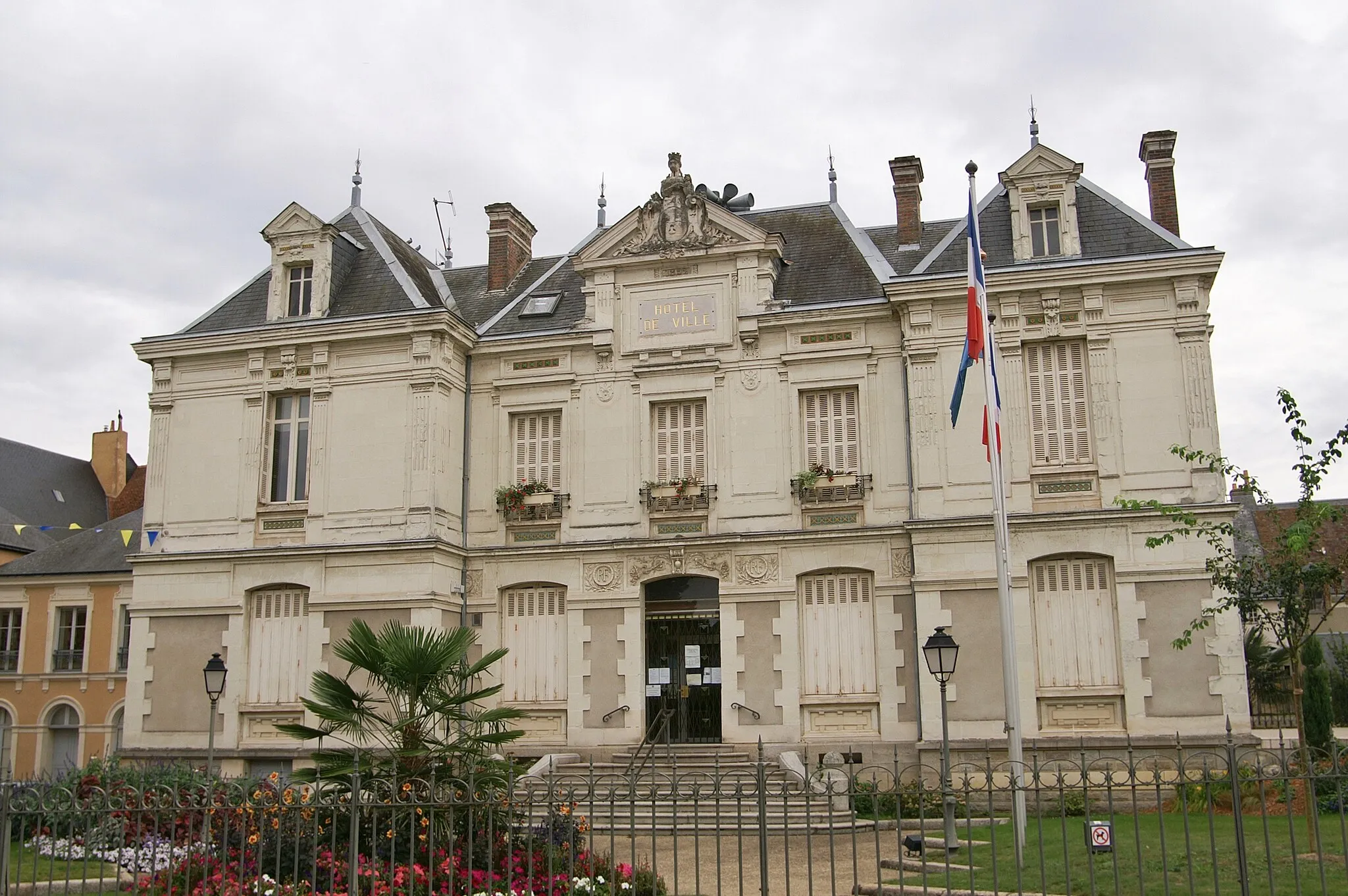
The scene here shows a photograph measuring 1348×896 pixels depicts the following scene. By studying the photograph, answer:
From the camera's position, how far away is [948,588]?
19.2 meters

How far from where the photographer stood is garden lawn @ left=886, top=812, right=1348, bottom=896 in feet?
34.7

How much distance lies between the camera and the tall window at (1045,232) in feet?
67.0

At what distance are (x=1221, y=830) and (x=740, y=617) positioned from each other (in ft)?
26.8

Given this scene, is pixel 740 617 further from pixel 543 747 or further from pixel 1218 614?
pixel 1218 614

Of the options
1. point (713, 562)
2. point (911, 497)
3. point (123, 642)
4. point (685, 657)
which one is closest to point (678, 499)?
point (713, 562)

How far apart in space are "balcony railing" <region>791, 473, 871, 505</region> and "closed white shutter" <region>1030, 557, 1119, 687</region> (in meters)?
2.99

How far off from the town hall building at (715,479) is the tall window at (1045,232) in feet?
0.21

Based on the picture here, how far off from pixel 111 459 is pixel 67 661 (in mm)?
A: 14352

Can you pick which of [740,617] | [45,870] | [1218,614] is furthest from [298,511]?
[1218,614]

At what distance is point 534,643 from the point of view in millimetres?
21406

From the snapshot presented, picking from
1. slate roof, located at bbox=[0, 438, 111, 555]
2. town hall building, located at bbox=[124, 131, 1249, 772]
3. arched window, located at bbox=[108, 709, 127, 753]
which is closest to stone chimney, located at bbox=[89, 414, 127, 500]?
slate roof, located at bbox=[0, 438, 111, 555]

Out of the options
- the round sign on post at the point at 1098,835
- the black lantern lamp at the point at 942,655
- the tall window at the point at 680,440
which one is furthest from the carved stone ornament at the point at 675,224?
the round sign on post at the point at 1098,835

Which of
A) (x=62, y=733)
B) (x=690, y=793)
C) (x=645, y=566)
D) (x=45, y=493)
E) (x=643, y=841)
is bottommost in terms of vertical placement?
(x=643, y=841)

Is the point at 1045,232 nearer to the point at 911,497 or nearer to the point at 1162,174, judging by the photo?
the point at 1162,174
